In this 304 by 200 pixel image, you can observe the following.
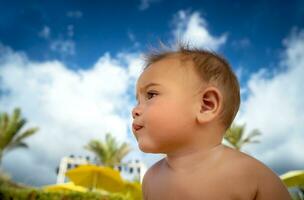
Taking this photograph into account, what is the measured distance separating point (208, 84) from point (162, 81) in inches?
9.2

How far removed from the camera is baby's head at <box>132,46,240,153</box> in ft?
4.64

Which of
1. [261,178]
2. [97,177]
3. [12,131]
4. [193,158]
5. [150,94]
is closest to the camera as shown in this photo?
[261,178]

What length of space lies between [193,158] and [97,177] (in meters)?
13.0

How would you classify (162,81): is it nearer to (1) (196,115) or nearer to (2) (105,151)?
(1) (196,115)

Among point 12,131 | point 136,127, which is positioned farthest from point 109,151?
point 136,127

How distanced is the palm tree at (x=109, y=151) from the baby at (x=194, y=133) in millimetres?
31959

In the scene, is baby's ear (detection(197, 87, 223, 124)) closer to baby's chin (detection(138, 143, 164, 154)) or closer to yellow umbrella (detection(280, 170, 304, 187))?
baby's chin (detection(138, 143, 164, 154))

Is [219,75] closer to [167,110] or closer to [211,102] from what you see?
[211,102]

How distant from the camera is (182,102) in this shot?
143 cm

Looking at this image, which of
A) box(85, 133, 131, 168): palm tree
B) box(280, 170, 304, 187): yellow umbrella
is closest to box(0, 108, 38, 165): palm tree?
box(85, 133, 131, 168): palm tree

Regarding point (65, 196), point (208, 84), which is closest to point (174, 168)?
point (208, 84)

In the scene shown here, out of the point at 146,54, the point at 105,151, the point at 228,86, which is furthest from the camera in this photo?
the point at 105,151

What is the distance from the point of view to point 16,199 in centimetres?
1153

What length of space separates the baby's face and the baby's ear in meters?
0.03
